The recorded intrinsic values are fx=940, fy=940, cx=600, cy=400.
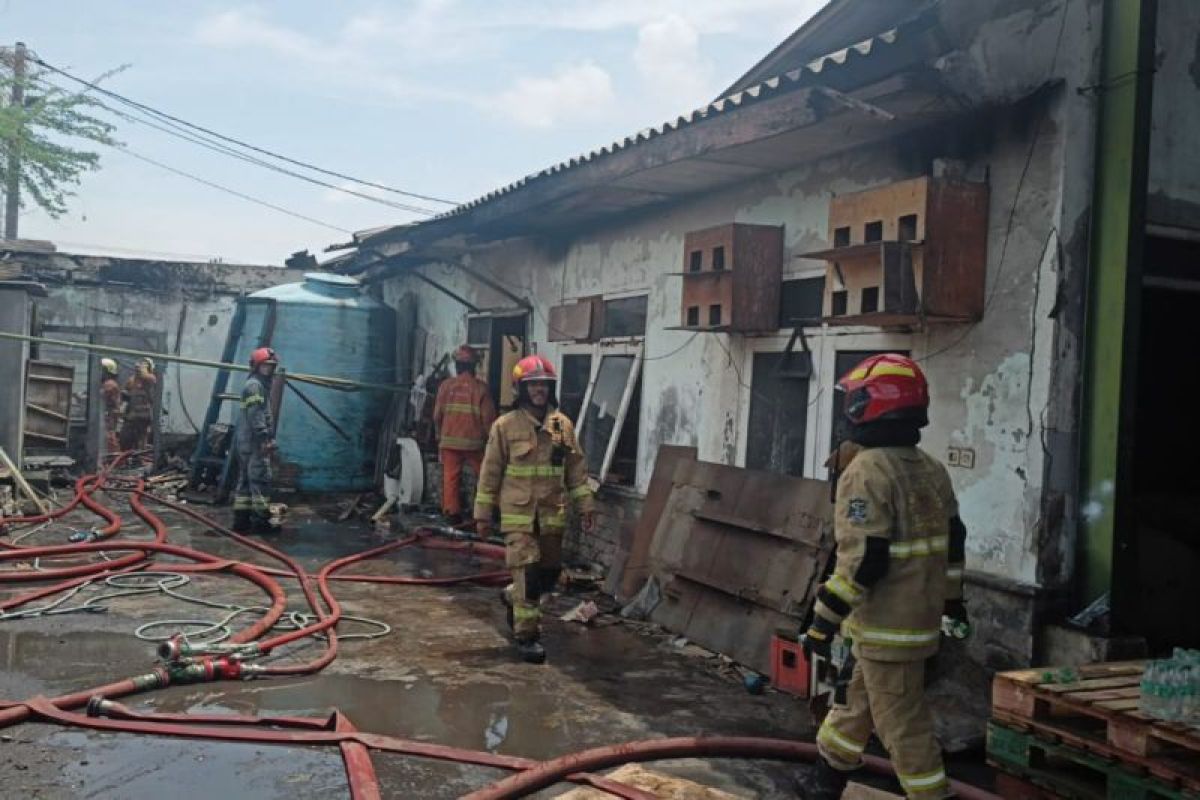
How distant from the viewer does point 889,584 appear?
3744 mm

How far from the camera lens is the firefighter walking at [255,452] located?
33.1 feet

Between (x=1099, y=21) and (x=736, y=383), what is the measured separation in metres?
3.38

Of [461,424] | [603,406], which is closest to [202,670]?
[603,406]

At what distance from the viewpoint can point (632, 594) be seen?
7.38 m

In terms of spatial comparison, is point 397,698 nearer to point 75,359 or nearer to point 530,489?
point 530,489

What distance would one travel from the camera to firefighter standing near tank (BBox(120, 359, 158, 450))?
17.3 meters

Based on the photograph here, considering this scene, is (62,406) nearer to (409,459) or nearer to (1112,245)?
(409,459)

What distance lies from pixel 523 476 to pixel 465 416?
168 inches

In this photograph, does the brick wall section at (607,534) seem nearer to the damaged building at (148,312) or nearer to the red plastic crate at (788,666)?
the red plastic crate at (788,666)

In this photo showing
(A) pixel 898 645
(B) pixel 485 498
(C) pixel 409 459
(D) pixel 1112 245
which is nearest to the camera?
(A) pixel 898 645

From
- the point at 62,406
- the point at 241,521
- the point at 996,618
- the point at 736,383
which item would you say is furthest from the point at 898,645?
the point at 62,406

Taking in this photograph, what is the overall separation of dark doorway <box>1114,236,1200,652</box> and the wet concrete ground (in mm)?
2550

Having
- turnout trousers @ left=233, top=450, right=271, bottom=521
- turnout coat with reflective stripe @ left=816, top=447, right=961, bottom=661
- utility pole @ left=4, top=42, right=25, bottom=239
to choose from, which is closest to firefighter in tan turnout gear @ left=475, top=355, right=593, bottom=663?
turnout coat with reflective stripe @ left=816, top=447, right=961, bottom=661

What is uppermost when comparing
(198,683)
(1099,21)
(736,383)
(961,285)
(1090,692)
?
(1099,21)
